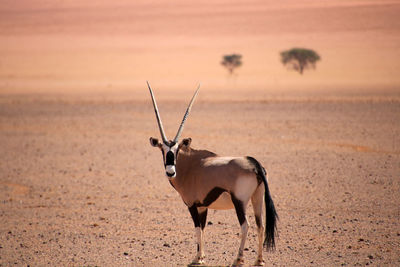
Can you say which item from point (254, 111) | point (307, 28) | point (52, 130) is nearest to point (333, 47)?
point (307, 28)

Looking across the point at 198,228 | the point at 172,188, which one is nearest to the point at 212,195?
the point at 198,228

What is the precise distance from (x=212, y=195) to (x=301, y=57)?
2750 inches

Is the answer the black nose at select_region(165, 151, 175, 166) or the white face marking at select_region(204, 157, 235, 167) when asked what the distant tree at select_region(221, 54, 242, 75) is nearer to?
the white face marking at select_region(204, 157, 235, 167)

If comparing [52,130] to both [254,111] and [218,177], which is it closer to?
[254,111]

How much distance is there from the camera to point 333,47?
333ft

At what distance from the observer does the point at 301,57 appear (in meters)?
74.2

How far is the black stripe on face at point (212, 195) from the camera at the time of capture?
6.76 meters

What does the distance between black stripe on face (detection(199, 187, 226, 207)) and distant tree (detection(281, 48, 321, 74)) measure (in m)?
68.1

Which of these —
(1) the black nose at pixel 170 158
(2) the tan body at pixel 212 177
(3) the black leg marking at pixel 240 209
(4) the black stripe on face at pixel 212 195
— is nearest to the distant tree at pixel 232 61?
(2) the tan body at pixel 212 177

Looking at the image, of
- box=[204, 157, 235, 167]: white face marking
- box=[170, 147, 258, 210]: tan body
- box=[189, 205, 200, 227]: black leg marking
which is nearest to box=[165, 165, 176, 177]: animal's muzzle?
box=[170, 147, 258, 210]: tan body

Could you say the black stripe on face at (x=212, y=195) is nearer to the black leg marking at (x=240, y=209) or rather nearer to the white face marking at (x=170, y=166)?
the black leg marking at (x=240, y=209)

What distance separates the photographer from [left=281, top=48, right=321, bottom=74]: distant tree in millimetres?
72625

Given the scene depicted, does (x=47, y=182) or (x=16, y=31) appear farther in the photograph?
(x=16, y=31)

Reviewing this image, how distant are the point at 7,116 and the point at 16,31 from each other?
11245 centimetres
